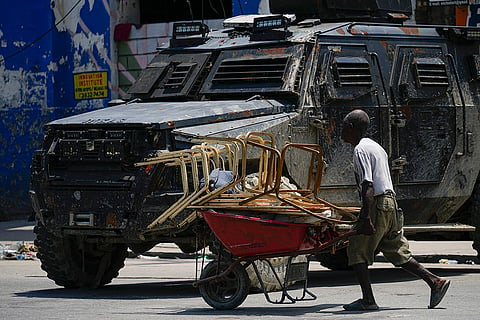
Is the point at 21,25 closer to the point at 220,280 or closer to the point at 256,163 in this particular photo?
the point at 256,163

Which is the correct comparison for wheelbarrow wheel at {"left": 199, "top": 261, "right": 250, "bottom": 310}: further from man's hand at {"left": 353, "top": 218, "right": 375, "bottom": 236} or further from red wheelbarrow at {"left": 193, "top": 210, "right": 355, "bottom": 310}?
man's hand at {"left": 353, "top": 218, "right": 375, "bottom": 236}

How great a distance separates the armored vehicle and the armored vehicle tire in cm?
1

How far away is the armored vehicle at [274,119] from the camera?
10367mm

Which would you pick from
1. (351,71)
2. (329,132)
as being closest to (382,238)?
(329,132)

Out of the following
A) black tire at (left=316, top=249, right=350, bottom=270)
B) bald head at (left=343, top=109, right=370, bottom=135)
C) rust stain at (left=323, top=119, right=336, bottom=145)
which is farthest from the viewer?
black tire at (left=316, top=249, right=350, bottom=270)

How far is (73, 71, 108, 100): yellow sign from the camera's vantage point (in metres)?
21.3

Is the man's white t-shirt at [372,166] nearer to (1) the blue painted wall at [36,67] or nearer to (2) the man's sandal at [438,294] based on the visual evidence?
(2) the man's sandal at [438,294]

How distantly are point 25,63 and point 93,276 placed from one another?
36.8ft

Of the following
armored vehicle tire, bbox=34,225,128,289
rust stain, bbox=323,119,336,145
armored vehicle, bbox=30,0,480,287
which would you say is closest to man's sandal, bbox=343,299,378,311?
armored vehicle, bbox=30,0,480,287

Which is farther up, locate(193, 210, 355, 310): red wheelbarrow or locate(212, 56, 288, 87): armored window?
locate(212, 56, 288, 87): armored window

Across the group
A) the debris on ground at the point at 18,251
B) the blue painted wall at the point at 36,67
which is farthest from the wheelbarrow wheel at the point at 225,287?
the blue painted wall at the point at 36,67

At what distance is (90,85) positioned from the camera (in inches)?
846

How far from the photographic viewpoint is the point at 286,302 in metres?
9.36

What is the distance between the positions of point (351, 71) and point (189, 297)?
294cm
